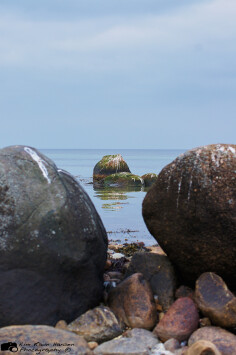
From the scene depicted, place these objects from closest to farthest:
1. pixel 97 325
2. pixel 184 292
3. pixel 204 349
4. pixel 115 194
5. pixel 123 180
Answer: pixel 204 349 < pixel 97 325 < pixel 184 292 < pixel 115 194 < pixel 123 180

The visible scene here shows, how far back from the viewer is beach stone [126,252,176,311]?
24.1 feet

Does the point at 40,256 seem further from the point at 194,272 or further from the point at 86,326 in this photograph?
the point at 194,272

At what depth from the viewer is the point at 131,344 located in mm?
6195

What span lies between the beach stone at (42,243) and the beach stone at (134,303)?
1.42 ft

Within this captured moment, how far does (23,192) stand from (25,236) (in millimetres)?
651

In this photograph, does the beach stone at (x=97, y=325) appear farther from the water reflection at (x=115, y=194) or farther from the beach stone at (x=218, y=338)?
the water reflection at (x=115, y=194)

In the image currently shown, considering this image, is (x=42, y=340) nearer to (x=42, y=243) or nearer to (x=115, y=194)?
(x=42, y=243)

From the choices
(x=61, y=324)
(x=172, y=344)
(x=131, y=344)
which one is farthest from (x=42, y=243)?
(x=172, y=344)

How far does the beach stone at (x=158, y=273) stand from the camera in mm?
7355

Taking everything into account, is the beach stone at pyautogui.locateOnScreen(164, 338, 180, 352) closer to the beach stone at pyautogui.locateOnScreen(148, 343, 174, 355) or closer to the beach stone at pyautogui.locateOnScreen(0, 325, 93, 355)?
the beach stone at pyautogui.locateOnScreen(148, 343, 174, 355)

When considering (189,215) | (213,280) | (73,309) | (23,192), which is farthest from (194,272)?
(23,192)

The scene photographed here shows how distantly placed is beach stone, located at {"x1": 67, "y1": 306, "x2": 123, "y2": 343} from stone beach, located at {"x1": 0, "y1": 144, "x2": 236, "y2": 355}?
0.6 inches

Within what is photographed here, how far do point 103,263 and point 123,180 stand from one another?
91.0 feet

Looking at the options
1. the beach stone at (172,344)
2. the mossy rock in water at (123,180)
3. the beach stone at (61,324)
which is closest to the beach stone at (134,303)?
the beach stone at (172,344)
